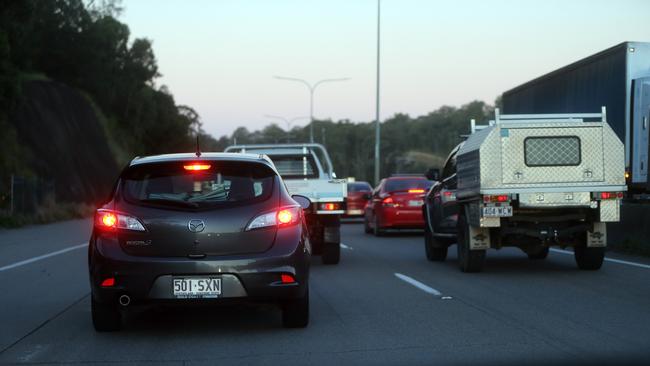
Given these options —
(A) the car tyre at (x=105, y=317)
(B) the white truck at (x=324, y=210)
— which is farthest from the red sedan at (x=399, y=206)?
(A) the car tyre at (x=105, y=317)

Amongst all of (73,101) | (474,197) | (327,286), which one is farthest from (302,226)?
(73,101)

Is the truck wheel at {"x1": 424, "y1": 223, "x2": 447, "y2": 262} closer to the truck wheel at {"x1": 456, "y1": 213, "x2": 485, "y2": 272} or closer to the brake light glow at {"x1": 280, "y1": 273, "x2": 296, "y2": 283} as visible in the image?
the truck wheel at {"x1": 456, "y1": 213, "x2": 485, "y2": 272}

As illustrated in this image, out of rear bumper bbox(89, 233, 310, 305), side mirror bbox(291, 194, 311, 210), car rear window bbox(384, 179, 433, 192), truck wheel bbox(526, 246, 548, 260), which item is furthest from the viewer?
car rear window bbox(384, 179, 433, 192)

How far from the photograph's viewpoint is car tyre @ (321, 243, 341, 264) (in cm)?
1515

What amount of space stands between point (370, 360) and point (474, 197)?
6.29m

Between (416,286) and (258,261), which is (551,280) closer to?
(416,286)

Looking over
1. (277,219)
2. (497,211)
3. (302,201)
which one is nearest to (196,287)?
(277,219)

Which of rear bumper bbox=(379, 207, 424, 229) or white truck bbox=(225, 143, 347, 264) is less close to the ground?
white truck bbox=(225, 143, 347, 264)

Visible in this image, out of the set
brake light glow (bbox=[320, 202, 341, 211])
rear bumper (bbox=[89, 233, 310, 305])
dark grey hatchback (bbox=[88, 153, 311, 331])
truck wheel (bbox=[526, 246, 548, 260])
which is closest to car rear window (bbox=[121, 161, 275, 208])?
dark grey hatchback (bbox=[88, 153, 311, 331])

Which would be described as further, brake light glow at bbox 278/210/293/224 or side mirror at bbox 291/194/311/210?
side mirror at bbox 291/194/311/210

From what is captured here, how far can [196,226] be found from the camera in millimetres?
7480

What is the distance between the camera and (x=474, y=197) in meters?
12.7

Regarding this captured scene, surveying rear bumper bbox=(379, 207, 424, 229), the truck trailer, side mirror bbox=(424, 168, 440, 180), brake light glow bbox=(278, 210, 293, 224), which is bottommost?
rear bumper bbox=(379, 207, 424, 229)

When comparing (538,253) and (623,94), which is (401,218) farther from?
(538,253)
